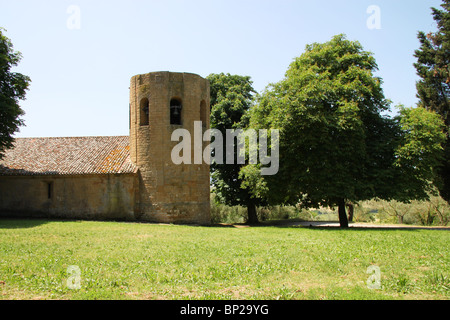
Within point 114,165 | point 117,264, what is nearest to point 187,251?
point 117,264

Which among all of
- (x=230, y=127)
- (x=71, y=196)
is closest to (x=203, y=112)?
(x=230, y=127)

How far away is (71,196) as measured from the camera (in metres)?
26.3

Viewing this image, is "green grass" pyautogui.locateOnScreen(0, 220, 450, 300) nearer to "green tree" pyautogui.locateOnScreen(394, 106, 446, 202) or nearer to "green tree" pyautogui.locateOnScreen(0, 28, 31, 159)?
"green tree" pyautogui.locateOnScreen(394, 106, 446, 202)

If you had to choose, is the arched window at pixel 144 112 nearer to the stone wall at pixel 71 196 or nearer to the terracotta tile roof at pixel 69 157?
the terracotta tile roof at pixel 69 157

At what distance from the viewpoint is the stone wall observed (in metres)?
25.6

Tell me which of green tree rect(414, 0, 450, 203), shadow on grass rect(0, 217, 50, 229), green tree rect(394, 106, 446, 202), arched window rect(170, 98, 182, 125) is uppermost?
green tree rect(414, 0, 450, 203)

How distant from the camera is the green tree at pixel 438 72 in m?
28.5

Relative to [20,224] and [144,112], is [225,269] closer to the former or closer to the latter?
[20,224]

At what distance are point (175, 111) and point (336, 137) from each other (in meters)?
10.6

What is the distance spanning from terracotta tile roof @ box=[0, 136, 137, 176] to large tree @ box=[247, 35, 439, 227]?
10.2 metres

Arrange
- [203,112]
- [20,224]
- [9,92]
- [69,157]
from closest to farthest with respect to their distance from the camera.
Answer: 1. [20,224]
2. [9,92]
3. [203,112]
4. [69,157]

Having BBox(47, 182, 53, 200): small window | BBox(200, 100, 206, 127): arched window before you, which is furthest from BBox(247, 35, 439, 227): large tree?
BBox(47, 182, 53, 200): small window

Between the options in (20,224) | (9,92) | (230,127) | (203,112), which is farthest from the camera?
(230,127)

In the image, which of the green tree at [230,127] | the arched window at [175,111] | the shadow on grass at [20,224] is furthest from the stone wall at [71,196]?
the green tree at [230,127]
